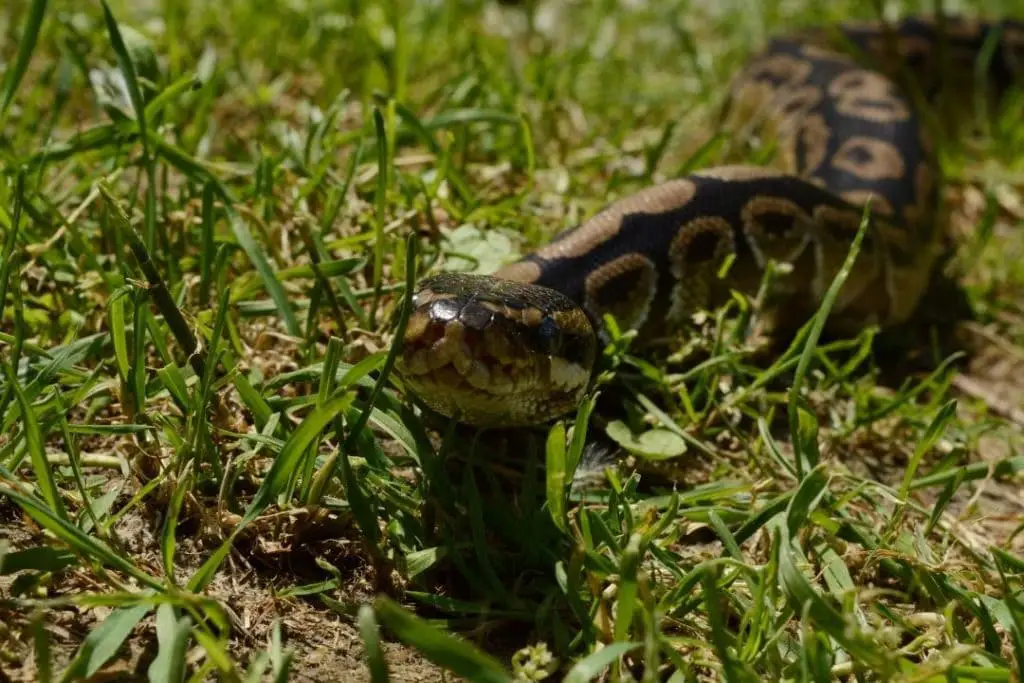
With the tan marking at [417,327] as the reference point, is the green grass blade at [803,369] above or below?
below

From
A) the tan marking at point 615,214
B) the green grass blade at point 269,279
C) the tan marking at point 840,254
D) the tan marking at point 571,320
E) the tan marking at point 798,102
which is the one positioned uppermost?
the green grass blade at point 269,279

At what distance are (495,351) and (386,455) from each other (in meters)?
0.53

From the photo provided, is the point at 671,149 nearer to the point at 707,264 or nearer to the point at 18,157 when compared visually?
the point at 707,264

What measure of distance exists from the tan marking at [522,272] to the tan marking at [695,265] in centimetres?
72

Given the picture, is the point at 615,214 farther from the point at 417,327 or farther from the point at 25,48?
the point at 25,48

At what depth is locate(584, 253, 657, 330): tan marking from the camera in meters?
4.33

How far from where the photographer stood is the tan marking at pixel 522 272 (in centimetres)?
408

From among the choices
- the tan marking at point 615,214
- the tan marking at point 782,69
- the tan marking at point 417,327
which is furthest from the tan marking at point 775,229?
the tan marking at point 782,69

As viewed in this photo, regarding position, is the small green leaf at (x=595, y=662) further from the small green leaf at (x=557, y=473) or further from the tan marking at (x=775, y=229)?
the tan marking at (x=775, y=229)

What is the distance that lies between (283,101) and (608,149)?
190 centimetres

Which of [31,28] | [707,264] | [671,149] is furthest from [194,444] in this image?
[671,149]

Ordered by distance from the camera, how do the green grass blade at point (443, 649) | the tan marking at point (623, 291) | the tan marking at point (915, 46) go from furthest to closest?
the tan marking at point (915, 46) → the tan marking at point (623, 291) → the green grass blade at point (443, 649)

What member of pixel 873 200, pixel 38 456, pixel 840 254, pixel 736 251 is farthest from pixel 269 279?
pixel 873 200

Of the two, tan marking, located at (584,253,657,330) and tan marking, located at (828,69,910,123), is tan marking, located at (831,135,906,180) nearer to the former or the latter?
tan marking, located at (828,69,910,123)
